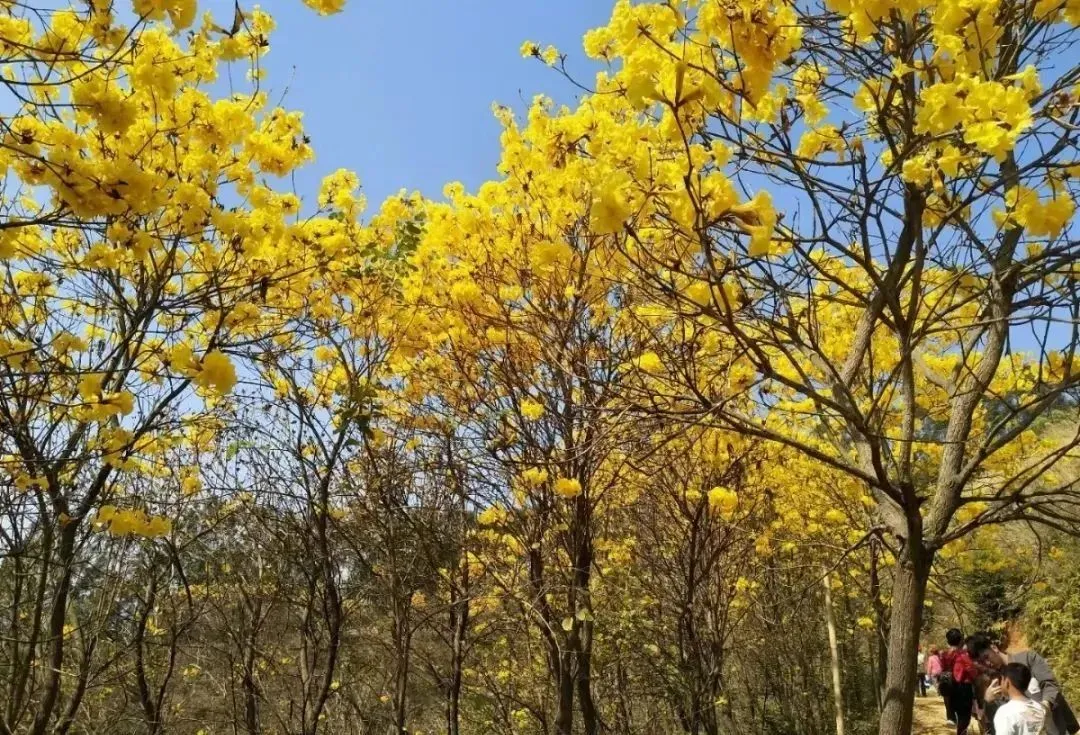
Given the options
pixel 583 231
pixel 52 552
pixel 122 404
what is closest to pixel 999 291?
pixel 583 231

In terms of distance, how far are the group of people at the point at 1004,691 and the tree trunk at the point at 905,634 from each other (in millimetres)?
3259

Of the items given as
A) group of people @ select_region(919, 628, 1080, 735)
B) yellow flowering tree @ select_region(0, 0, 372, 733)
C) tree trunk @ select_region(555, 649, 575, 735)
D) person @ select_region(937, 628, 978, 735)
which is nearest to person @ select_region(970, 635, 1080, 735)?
group of people @ select_region(919, 628, 1080, 735)

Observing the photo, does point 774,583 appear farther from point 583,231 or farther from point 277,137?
point 277,137

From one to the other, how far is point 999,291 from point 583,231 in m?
2.37

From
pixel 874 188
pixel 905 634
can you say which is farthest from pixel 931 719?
pixel 874 188

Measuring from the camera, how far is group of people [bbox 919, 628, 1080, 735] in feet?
16.9

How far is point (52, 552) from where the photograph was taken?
13.4 ft

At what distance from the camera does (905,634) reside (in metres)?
2.69

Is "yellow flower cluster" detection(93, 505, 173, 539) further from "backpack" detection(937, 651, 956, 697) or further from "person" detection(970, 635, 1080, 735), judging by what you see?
"backpack" detection(937, 651, 956, 697)

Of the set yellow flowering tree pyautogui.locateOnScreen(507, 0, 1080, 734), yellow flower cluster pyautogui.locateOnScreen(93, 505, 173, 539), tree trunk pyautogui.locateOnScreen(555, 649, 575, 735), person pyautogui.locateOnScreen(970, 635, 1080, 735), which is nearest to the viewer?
yellow flowering tree pyautogui.locateOnScreen(507, 0, 1080, 734)

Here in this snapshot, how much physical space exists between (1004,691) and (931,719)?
8.36m

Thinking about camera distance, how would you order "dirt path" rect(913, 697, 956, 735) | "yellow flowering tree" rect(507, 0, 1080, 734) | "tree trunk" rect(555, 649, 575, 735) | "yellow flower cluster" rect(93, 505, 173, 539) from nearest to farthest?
"yellow flowering tree" rect(507, 0, 1080, 734), "yellow flower cluster" rect(93, 505, 173, 539), "tree trunk" rect(555, 649, 575, 735), "dirt path" rect(913, 697, 956, 735)

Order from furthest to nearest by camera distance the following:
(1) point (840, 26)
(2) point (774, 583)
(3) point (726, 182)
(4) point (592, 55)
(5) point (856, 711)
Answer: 1. (5) point (856, 711)
2. (2) point (774, 583)
3. (4) point (592, 55)
4. (1) point (840, 26)
5. (3) point (726, 182)

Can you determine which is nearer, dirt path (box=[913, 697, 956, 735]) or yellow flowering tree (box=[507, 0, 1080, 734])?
yellow flowering tree (box=[507, 0, 1080, 734])
